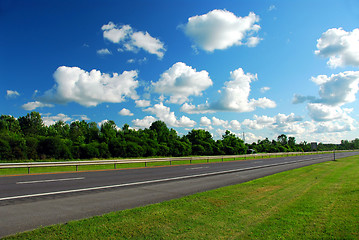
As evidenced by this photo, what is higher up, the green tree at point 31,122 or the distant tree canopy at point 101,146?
the green tree at point 31,122

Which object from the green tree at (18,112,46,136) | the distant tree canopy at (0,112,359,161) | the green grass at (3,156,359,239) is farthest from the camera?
the green tree at (18,112,46,136)

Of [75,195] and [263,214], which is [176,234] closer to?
[263,214]

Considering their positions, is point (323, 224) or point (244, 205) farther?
point (244, 205)

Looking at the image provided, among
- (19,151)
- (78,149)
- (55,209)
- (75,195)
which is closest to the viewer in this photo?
(55,209)

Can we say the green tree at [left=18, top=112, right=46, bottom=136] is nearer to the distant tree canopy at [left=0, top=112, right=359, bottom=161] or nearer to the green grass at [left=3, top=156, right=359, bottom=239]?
the distant tree canopy at [left=0, top=112, right=359, bottom=161]

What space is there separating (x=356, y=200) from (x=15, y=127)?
334ft

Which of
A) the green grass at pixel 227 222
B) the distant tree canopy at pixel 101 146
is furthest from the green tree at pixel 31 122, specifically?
the green grass at pixel 227 222

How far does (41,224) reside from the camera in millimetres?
5191

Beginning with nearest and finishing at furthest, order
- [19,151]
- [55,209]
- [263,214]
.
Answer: [263,214] < [55,209] < [19,151]

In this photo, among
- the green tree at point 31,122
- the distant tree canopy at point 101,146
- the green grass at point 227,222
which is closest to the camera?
the green grass at point 227,222

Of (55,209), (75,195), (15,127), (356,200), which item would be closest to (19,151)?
(75,195)

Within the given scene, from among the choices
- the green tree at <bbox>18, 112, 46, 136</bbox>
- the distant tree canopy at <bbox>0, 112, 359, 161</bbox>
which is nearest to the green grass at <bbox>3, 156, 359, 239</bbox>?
the distant tree canopy at <bbox>0, 112, 359, 161</bbox>

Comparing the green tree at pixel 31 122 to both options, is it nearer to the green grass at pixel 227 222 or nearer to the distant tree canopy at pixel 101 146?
the distant tree canopy at pixel 101 146

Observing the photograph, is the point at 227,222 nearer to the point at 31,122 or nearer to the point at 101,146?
the point at 101,146
